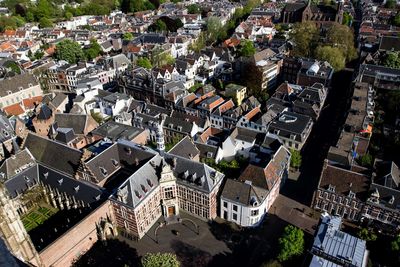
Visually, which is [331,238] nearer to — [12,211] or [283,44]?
[12,211]

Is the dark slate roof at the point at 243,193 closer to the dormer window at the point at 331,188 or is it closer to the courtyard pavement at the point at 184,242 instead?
the courtyard pavement at the point at 184,242

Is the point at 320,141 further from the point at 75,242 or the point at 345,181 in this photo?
the point at 75,242

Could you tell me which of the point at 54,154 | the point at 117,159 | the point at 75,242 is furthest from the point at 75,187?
the point at 54,154

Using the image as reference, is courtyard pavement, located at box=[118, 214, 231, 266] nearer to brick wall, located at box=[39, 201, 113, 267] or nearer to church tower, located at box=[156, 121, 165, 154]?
brick wall, located at box=[39, 201, 113, 267]

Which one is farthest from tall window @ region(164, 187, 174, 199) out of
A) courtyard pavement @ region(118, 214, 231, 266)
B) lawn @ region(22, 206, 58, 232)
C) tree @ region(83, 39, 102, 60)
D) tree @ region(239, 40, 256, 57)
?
tree @ region(83, 39, 102, 60)

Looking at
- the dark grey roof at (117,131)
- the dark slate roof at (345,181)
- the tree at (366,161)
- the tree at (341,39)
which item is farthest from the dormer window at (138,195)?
the tree at (341,39)

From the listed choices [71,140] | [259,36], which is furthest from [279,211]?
[259,36]

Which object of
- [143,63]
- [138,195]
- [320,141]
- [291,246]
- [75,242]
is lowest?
[320,141]
